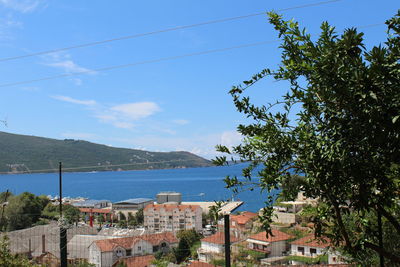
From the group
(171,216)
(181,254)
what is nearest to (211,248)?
(181,254)

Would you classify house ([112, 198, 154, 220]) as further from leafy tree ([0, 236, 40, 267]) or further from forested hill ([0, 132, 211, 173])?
leafy tree ([0, 236, 40, 267])

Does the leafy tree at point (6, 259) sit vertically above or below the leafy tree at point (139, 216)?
above

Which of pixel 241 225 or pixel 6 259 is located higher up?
pixel 6 259

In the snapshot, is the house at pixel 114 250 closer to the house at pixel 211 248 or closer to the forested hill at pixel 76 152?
the house at pixel 211 248

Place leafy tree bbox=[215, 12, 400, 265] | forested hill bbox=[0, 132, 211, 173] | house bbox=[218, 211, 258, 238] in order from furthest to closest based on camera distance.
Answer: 1. forested hill bbox=[0, 132, 211, 173]
2. house bbox=[218, 211, 258, 238]
3. leafy tree bbox=[215, 12, 400, 265]

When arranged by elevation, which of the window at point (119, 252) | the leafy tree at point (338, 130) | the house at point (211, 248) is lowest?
the house at point (211, 248)

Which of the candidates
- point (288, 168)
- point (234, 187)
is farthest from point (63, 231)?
point (288, 168)

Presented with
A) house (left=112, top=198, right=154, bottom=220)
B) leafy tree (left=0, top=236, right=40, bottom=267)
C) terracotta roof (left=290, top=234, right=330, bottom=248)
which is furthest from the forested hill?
leafy tree (left=0, top=236, right=40, bottom=267)

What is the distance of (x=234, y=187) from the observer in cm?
206

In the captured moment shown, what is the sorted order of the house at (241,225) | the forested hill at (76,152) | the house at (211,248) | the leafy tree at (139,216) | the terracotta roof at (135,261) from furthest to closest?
1. the forested hill at (76,152)
2. the leafy tree at (139,216)
3. the house at (241,225)
4. the house at (211,248)
5. the terracotta roof at (135,261)

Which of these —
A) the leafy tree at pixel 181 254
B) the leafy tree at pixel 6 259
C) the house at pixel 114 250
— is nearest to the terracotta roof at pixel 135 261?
the house at pixel 114 250

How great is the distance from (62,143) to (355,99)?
489 ft

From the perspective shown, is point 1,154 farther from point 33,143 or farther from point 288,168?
point 288,168

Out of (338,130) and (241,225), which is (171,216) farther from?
(338,130)
